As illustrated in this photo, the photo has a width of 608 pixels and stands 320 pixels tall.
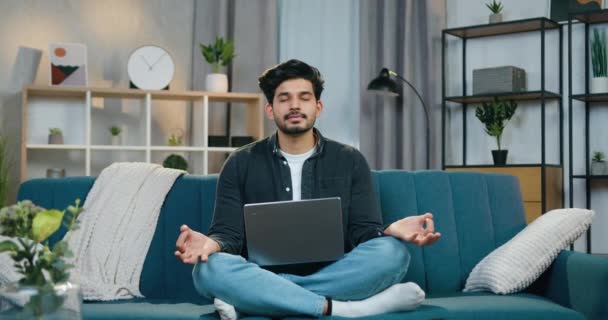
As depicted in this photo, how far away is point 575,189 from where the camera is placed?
4.93 metres

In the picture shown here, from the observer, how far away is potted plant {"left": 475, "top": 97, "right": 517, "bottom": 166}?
4953 mm

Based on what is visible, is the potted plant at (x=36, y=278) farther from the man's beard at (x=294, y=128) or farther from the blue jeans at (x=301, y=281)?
the man's beard at (x=294, y=128)

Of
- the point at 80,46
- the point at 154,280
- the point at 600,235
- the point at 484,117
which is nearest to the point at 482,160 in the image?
the point at 484,117

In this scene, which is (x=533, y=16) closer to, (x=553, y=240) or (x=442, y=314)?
(x=553, y=240)

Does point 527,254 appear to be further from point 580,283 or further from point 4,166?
point 4,166

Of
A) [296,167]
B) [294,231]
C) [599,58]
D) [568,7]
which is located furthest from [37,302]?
[568,7]

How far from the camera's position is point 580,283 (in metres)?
2.65

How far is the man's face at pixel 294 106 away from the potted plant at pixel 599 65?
2436mm

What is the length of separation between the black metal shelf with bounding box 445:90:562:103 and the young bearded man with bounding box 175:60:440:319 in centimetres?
226

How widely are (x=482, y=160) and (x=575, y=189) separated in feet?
2.04

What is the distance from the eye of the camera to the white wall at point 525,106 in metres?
4.89

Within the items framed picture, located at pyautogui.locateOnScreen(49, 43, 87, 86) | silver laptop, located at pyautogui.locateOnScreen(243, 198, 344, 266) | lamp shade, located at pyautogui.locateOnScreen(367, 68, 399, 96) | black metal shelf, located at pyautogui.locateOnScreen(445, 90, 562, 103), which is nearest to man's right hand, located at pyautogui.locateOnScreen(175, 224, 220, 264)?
silver laptop, located at pyautogui.locateOnScreen(243, 198, 344, 266)

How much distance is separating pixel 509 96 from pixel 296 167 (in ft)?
8.20

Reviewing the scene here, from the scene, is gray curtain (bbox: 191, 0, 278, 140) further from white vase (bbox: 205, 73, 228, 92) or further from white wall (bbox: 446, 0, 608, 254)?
white wall (bbox: 446, 0, 608, 254)
